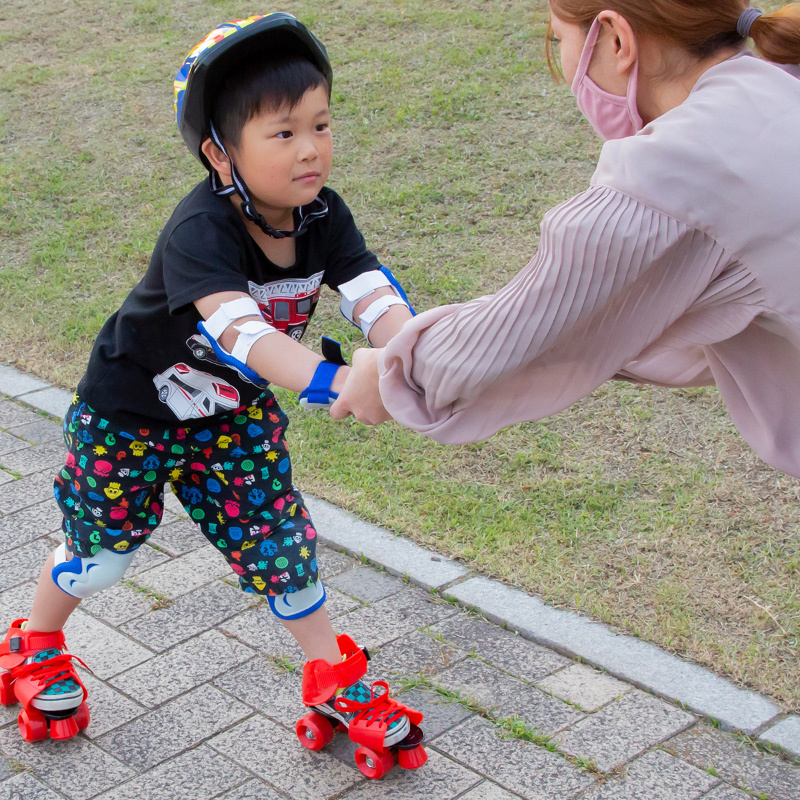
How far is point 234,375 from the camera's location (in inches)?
101

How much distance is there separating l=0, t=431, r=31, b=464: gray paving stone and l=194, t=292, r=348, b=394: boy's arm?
102 inches

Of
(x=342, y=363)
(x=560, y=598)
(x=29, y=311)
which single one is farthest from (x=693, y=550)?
(x=29, y=311)

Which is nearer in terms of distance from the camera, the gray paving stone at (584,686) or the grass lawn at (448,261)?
the gray paving stone at (584,686)

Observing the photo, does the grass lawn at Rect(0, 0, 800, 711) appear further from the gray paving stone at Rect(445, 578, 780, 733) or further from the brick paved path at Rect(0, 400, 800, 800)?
the brick paved path at Rect(0, 400, 800, 800)

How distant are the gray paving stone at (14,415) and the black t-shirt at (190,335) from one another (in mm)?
2273

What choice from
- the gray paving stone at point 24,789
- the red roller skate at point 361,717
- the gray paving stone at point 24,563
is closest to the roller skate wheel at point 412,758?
the red roller skate at point 361,717

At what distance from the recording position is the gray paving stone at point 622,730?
2.67m

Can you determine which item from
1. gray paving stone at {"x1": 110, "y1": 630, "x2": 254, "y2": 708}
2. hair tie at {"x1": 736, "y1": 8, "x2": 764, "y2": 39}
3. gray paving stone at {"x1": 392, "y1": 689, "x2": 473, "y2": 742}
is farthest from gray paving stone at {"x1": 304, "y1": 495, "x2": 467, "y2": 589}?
hair tie at {"x1": 736, "y1": 8, "x2": 764, "y2": 39}

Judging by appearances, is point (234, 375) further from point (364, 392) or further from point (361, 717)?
point (361, 717)

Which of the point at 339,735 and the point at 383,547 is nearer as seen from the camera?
the point at 339,735

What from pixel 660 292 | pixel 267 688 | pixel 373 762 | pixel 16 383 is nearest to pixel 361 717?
pixel 373 762

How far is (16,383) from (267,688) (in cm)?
272

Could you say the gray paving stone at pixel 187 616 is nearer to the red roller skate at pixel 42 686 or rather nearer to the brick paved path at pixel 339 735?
the brick paved path at pixel 339 735

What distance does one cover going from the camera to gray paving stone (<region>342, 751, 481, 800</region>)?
260 centimetres
